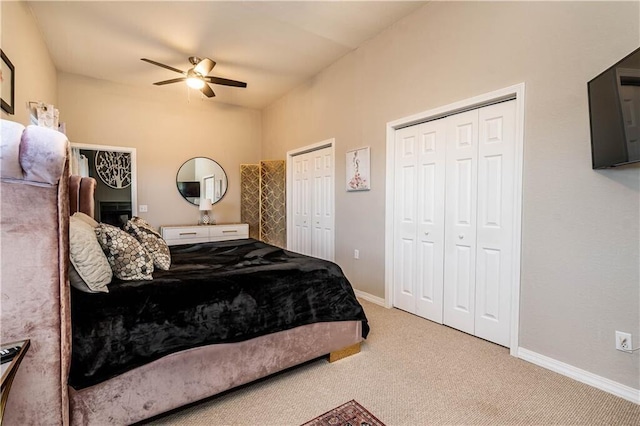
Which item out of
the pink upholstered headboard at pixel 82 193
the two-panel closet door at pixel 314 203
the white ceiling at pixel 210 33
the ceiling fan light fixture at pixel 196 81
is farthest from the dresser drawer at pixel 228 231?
the white ceiling at pixel 210 33

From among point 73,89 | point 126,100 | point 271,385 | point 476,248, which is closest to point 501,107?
point 476,248

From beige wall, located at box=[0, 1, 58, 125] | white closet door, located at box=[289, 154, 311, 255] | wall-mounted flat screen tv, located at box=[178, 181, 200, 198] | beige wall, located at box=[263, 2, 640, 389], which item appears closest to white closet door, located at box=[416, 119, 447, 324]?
beige wall, located at box=[263, 2, 640, 389]

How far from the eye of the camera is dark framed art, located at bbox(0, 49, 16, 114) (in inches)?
88.3

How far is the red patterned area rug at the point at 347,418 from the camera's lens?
1610mm

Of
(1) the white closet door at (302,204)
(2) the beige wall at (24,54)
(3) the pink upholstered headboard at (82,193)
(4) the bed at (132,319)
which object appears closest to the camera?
(4) the bed at (132,319)

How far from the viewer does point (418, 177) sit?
311 centimetres

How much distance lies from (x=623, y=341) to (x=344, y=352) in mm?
1733

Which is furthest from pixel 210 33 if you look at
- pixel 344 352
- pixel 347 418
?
pixel 347 418

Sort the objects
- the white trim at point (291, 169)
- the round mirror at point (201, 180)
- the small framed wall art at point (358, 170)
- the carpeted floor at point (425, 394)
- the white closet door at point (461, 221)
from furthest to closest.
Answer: the round mirror at point (201, 180) → the white trim at point (291, 169) → the small framed wall art at point (358, 170) → the white closet door at point (461, 221) → the carpeted floor at point (425, 394)

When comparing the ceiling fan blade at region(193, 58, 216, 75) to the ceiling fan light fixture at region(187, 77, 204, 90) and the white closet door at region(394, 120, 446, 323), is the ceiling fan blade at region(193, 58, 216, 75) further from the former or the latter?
the white closet door at region(394, 120, 446, 323)

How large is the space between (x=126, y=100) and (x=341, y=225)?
3.76 m

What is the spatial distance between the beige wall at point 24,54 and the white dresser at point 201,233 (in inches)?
85.3

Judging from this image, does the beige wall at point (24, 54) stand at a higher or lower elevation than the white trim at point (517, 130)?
higher

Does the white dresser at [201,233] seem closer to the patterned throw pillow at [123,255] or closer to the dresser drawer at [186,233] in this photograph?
the dresser drawer at [186,233]
